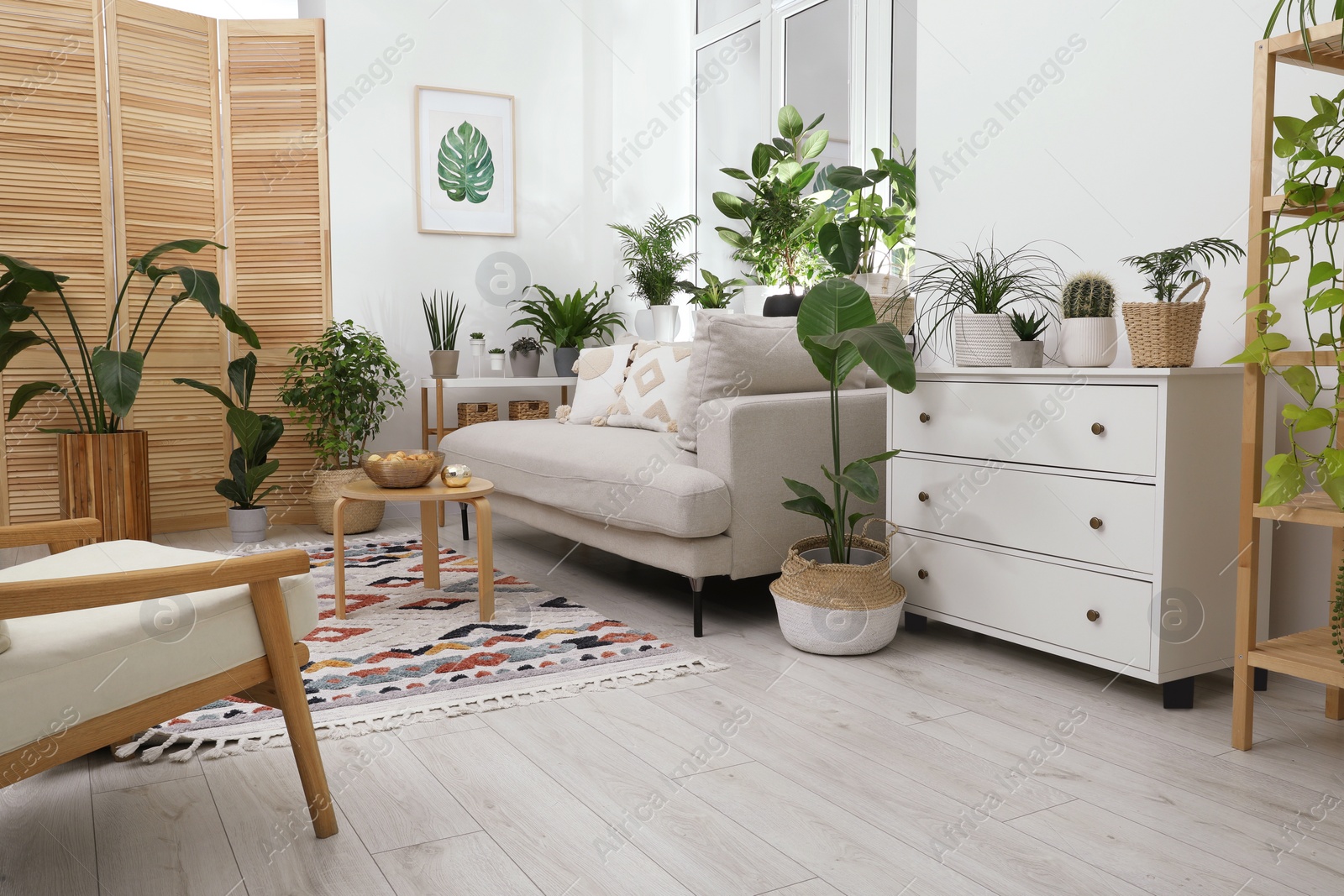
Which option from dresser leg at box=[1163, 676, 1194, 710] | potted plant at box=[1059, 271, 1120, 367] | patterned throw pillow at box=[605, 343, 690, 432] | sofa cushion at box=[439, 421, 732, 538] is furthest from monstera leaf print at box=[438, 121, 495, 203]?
dresser leg at box=[1163, 676, 1194, 710]

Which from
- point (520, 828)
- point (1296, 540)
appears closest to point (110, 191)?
point (520, 828)

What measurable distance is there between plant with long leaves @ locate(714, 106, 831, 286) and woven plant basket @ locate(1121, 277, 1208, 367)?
6.34ft

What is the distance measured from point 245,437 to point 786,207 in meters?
2.54

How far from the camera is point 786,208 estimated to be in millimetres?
4035

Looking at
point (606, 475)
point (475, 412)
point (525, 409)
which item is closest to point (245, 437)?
point (475, 412)

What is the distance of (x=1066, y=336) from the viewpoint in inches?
95.6

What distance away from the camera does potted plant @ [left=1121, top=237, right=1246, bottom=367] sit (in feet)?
7.18

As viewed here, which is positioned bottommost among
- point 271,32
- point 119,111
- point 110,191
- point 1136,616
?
point 1136,616

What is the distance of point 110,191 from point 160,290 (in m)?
0.46

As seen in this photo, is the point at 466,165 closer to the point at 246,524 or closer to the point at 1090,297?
the point at 246,524

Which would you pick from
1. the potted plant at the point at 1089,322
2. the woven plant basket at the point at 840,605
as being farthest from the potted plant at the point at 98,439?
the potted plant at the point at 1089,322

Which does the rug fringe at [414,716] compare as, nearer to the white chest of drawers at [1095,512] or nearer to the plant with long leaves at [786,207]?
the white chest of drawers at [1095,512]

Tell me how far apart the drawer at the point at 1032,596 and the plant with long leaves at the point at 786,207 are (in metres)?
1.71

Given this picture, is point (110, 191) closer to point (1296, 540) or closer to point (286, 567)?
point (286, 567)
